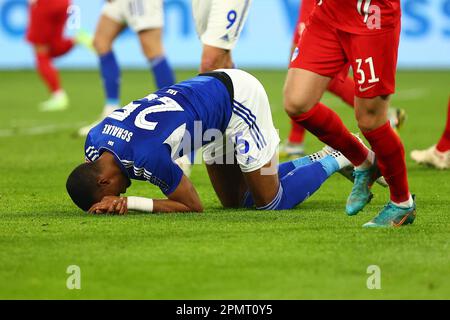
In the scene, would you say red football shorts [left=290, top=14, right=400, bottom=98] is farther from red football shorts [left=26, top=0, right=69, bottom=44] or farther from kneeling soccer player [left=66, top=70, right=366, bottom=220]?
red football shorts [left=26, top=0, right=69, bottom=44]

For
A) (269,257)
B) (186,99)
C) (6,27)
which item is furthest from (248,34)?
(269,257)

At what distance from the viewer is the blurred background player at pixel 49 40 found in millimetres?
15594

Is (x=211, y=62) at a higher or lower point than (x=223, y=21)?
lower

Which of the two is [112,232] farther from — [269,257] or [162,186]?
[269,257]

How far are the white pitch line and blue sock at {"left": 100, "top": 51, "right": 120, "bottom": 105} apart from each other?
3.57ft

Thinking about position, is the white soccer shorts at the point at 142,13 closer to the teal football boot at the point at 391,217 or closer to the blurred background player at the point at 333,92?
the blurred background player at the point at 333,92

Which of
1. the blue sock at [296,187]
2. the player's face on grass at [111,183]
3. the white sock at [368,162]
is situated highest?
the white sock at [368,162]

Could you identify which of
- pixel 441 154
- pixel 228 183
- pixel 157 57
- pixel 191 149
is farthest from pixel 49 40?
pixel 191 149

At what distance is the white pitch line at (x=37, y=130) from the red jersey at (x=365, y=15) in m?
6.67

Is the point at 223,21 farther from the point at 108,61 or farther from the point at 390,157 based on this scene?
the point at 108,61

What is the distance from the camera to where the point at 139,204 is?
20.0 ft

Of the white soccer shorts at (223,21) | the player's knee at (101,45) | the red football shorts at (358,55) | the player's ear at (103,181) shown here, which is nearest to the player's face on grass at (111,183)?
the player's ear at (103,181)

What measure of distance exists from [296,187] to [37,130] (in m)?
6.38

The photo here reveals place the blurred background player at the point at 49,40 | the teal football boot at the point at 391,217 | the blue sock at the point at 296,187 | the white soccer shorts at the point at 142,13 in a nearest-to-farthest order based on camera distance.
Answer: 1. the teal football boot at the point at 391,217
2. the blue sock at the point at 296,187
3. the white soccer shorts at the point at 142,13
4. the blurred background player at the point at 49,40
